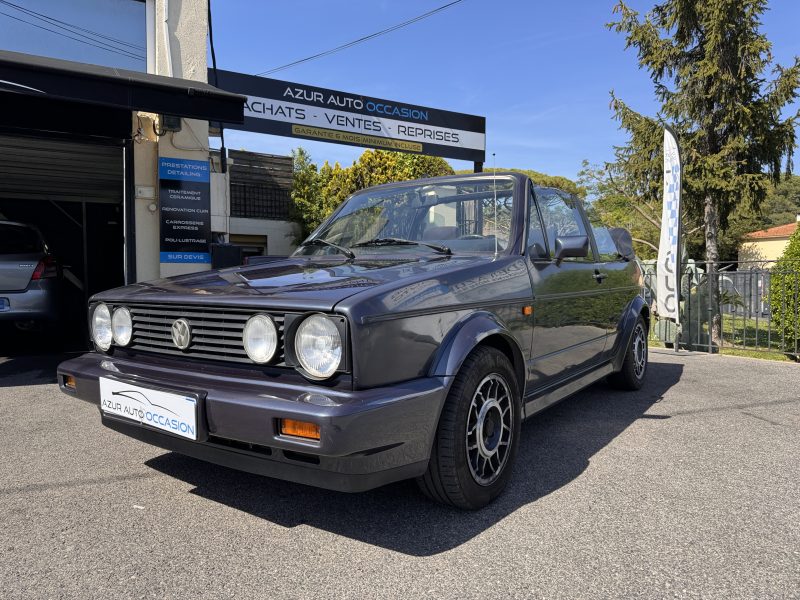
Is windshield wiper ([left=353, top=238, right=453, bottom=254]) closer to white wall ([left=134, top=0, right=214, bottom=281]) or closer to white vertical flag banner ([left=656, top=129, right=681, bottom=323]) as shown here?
white wall ([left=134, top=0, right=214, bottom=281])

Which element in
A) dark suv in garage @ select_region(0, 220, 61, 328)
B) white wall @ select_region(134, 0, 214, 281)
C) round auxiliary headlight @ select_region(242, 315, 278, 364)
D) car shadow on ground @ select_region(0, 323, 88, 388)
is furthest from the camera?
white wall @ select_region(134, 0, 214, 281)

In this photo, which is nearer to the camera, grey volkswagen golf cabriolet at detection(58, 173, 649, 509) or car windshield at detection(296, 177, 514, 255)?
grey volkswagen golf cabriolet at detection(58, 173, 649, 509)

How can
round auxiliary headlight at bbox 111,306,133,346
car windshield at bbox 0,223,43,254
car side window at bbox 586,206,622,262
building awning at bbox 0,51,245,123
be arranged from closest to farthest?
1. round auxiliary headlight at bbox 111,306,133,346
2. car side window at bbox 586,206,622,262
3. building awning at bbox 0,51,245,123
4. car windshield at bbox 0,223,43,254

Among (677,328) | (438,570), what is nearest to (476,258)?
(438,570)

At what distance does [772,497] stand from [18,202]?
1408 cm

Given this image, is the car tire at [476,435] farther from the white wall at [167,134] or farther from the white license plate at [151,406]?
the white wall at [167,134]

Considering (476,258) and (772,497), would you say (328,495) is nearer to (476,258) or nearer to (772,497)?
(476,258)

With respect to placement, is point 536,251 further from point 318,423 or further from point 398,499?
point 318,423

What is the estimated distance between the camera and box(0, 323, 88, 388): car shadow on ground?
5.54m

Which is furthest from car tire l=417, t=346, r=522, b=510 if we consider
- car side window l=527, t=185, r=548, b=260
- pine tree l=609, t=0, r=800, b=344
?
pine tree l=609, t=0, r=800, b=344

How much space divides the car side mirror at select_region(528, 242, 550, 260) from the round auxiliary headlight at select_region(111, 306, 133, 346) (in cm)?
209

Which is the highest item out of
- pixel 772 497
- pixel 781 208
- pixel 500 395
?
pixel 781 208

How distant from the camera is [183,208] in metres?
7.05

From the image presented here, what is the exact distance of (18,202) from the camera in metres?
12.1
